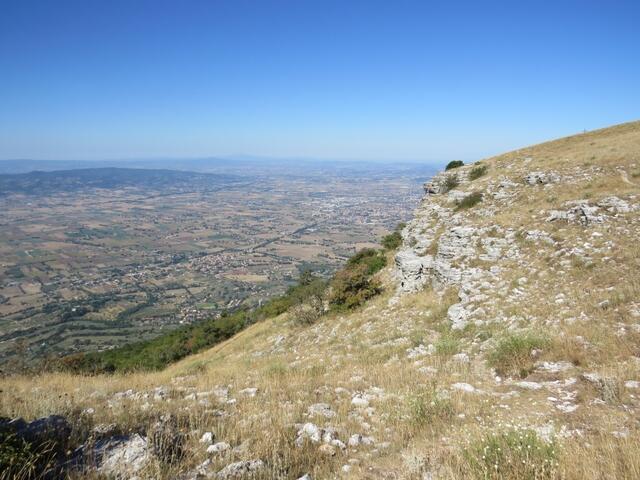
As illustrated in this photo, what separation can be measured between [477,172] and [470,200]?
20.7 feet

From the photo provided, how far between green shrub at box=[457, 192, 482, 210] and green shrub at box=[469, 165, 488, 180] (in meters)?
4.73

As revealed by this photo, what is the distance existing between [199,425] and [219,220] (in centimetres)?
18366

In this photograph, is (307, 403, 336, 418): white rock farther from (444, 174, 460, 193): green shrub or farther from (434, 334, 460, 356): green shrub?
(444, 174, 460, 193): green shrub

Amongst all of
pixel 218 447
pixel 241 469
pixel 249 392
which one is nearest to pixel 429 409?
Result: pixel 241 469

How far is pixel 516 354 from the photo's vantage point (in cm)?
743

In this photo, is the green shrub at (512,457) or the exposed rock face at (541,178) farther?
the exposed rock face at (541,178)

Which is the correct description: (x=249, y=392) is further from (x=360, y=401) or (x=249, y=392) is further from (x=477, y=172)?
(x=477, y=172)

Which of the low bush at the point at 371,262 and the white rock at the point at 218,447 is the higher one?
the white rock at the point at 218,447

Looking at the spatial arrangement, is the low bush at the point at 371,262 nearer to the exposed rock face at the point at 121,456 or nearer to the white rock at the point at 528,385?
the white rock at the point at 528,385

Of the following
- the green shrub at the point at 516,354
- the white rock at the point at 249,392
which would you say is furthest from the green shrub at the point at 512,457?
the white rock at the point at 249,392

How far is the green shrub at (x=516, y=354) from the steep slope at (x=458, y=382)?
40 mm

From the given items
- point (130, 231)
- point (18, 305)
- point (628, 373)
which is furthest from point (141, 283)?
point (628, 373)

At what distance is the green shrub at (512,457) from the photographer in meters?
3.13

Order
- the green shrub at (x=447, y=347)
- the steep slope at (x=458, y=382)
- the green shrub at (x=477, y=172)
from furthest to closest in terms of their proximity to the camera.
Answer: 1. the green shrub at (x=477, y=172)
2. the green shrub at (x=447, y=347)
3. the steep slope at (x=458, y=382)
